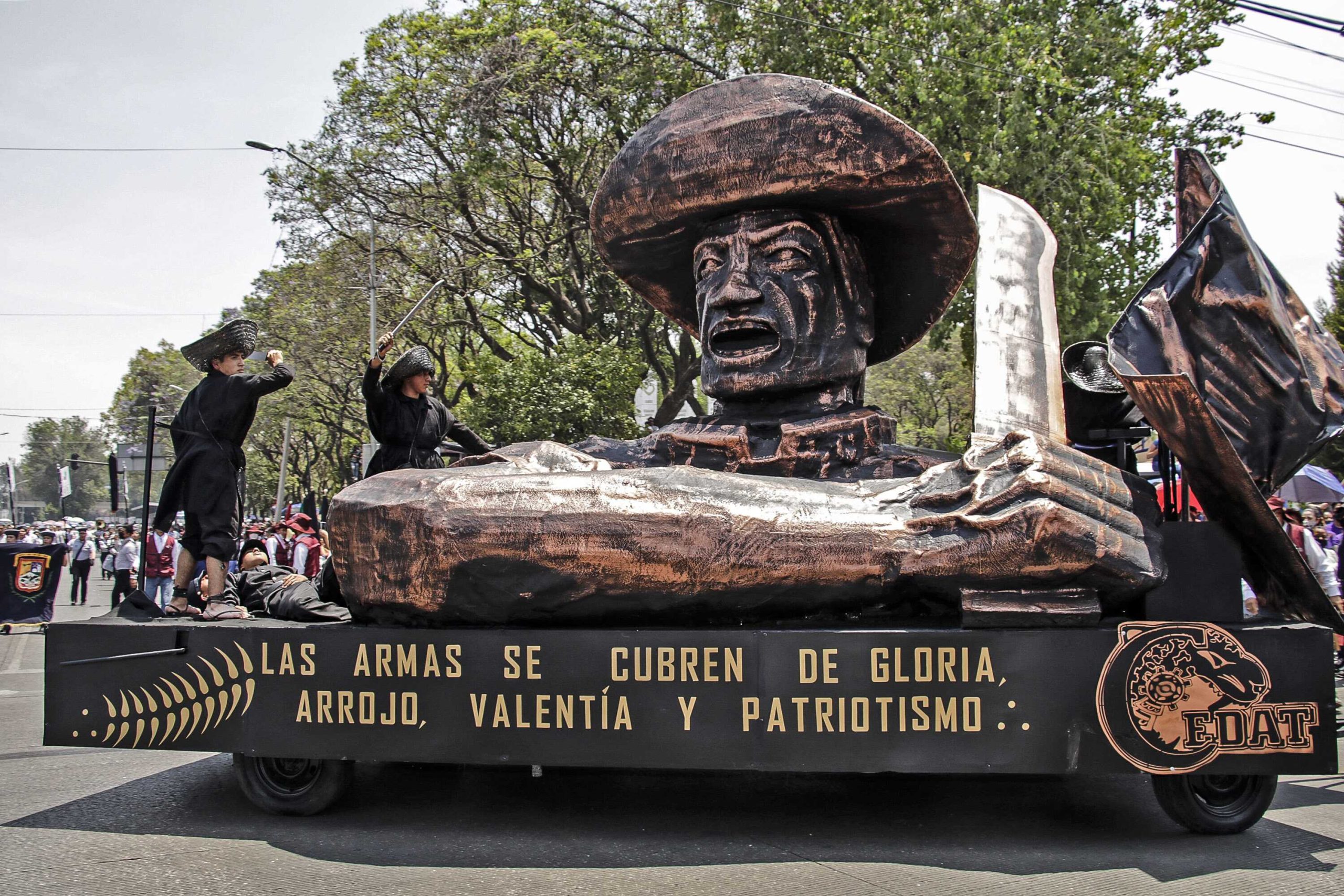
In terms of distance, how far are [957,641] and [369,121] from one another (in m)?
18.0

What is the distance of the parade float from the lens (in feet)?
12.1

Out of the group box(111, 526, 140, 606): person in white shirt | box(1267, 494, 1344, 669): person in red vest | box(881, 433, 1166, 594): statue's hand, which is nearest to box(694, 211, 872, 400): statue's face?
box(881, 433, 1166, 594): statue's hand

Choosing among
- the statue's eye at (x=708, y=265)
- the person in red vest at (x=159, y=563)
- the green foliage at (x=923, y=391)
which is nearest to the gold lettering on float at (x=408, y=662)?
the statue's eye at (x=708, y=265)

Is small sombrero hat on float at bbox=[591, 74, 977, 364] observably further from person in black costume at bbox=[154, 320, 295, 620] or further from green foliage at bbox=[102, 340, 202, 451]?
green foliage at bbox=[102, 340, 202, 451]

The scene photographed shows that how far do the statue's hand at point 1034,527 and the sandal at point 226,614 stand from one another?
9.06 ft

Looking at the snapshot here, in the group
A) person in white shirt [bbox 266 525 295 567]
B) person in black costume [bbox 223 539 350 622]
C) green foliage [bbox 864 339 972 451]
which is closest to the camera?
person in black costume [bbox 223 539 350 622]

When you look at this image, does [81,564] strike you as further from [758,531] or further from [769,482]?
[758,531]

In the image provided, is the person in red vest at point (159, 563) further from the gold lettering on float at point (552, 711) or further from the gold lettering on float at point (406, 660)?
the gold lettering on float at point (552, 711)

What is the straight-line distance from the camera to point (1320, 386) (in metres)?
4.20

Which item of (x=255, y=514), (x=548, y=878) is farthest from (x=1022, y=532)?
(x=255, y=514)

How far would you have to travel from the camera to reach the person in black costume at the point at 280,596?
176 inches

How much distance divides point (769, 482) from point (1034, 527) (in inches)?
36.0

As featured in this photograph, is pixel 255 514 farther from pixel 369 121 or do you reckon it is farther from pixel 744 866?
pixel 744 866

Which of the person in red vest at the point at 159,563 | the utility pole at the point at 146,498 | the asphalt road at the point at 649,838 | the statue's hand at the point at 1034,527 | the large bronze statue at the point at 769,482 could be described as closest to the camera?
the asphalt road at the point at 649,838
